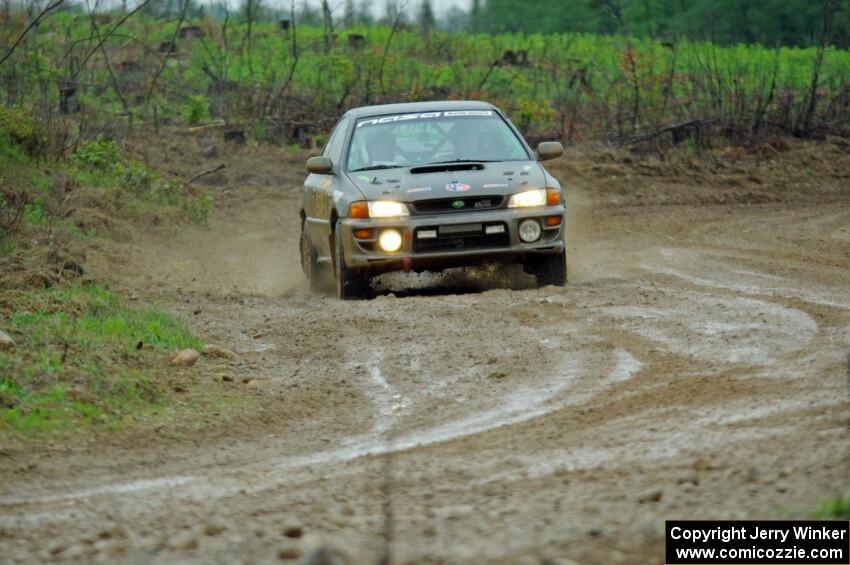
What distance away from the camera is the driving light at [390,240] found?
1102 cm

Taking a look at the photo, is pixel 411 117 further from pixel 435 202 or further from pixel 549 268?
pixel 549 268

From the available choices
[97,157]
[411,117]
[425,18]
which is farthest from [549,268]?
[425,18]

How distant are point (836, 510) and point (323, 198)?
8459mm

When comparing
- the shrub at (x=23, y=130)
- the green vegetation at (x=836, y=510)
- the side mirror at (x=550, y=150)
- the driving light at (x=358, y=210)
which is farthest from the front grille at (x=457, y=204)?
the shrub at (x=23, y=130)

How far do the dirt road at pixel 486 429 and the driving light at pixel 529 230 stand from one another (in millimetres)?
628

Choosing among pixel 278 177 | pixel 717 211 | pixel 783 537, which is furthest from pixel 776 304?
pixel 278 177

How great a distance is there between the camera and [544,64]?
103ft

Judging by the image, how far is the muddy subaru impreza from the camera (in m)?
11.0

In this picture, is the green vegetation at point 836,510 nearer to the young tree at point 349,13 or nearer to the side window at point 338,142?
the side window at point 338,142

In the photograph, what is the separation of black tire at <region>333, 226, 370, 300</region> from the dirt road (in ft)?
0.86

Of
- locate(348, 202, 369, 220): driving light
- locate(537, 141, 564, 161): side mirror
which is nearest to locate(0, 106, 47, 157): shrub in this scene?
locate(348, 202, 369, 220): driving light

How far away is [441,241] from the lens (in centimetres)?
1105

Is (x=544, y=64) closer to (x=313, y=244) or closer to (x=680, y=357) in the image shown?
(x=313, y=244)

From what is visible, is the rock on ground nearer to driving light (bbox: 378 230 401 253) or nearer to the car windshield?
driving light (bbox: 378 230 401 253)
